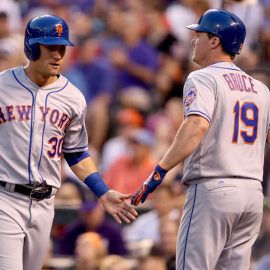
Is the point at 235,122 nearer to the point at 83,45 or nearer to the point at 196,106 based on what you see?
the point at 196,106

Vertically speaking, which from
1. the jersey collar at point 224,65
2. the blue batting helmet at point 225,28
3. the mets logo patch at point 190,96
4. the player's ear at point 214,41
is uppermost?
the blue batting helmet at point 225,28

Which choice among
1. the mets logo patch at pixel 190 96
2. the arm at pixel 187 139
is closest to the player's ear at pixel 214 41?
the mets logo patch at pixel 190 96

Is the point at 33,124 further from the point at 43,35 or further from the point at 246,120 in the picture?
the point at 246,120

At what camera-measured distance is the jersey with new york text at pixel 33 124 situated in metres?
6.76

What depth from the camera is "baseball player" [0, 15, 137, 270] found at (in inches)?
265

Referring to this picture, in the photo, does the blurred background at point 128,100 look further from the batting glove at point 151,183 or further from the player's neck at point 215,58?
the batting glove at point 151,183

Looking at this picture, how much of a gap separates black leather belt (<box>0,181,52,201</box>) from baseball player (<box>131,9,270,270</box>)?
0.59m

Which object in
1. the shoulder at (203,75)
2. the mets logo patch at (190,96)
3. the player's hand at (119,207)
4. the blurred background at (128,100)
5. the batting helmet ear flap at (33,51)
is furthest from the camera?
the blurred background at (128,100)

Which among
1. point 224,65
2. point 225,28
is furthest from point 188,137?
point 225,28

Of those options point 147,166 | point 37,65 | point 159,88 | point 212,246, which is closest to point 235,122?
point 212,246

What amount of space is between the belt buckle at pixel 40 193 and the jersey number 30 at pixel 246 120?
1280 mm

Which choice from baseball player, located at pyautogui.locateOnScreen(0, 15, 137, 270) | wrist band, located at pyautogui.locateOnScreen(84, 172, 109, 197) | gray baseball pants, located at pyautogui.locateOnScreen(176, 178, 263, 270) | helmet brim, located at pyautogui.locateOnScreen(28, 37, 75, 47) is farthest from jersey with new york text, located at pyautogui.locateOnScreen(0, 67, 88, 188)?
gray baseball pants, located at pyautogui.locateOnScreen(176, 178, 263, 270)

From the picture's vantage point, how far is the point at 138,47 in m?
13.6

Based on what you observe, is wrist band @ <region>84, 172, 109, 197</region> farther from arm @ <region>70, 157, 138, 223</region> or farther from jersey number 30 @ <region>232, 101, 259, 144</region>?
jersey number 30 @ <region>232, 101, 259, 144</region>
